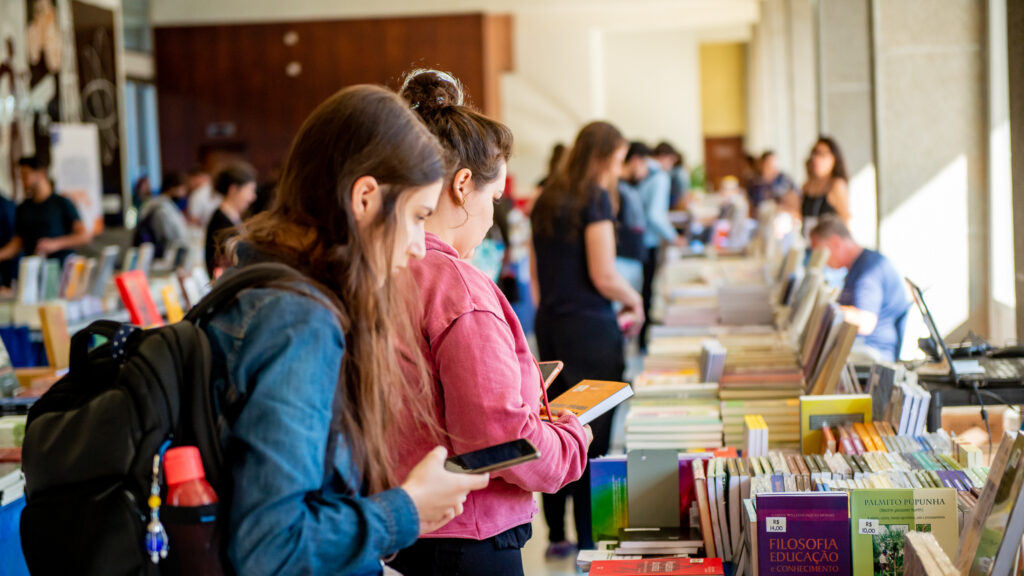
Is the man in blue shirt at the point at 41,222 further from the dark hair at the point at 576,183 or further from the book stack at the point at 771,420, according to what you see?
the book stack at the point at 771,420

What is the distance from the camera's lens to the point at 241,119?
17.9 metres

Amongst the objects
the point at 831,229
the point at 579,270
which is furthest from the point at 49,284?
the point at 831,229

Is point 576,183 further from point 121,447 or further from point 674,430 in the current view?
point 121,447

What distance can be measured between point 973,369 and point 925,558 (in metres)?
1.30

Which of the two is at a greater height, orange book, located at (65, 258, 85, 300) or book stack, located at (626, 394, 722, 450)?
orange book, located at (65, 258, 85, 300)

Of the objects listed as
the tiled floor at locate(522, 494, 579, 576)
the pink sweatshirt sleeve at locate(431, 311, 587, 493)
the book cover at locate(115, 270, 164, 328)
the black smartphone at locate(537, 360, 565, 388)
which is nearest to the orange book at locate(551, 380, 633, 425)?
the black smartphone at locate(537, 360, 565, 388)

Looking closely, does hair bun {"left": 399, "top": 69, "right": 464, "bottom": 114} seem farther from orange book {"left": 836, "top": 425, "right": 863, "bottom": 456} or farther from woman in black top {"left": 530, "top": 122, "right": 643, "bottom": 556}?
woman in black top {"left": 530, "top": 122, "right": 643, "bottom": 556}

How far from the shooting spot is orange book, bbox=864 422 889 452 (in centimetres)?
237

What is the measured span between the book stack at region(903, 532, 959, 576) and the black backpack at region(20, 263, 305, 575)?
1.06m

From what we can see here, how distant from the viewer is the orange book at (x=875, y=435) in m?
2.37

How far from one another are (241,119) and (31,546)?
17.5m

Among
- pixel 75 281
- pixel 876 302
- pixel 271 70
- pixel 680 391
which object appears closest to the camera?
pixel 680 391

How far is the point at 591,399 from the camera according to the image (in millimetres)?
2000

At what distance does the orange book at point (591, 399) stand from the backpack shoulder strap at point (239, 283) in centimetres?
83
